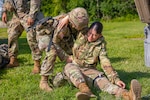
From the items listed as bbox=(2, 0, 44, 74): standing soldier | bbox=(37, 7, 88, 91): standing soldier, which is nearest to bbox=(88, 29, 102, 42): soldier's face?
bbox=(37, 7, 88, 91): standing soldier

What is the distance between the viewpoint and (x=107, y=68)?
14.0 ft

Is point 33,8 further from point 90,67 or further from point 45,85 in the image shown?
point 90,67

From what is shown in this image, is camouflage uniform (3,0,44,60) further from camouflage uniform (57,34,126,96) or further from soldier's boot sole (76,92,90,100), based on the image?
soldier's boot sole (76,92,90,100)

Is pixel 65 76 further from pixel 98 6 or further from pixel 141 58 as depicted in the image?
pixel 98 6

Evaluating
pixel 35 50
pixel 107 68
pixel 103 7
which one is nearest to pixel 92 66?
pixel 107 68

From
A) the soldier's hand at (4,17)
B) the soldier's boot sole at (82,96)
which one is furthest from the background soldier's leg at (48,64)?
the soldier's hand at (4,17)

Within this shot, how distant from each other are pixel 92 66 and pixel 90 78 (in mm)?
232

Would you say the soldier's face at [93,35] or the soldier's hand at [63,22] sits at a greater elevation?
the soldier's hand at [63,22]

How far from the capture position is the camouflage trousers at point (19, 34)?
581 centimetres

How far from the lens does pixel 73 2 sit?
110 feet

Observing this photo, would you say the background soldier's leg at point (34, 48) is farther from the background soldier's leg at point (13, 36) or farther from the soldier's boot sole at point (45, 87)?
the soldier's boot sole at point (45, 87)

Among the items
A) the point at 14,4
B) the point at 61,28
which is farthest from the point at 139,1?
the point at 14,4

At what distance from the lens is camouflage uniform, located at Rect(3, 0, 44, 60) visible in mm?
5633

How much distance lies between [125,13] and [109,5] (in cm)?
155
